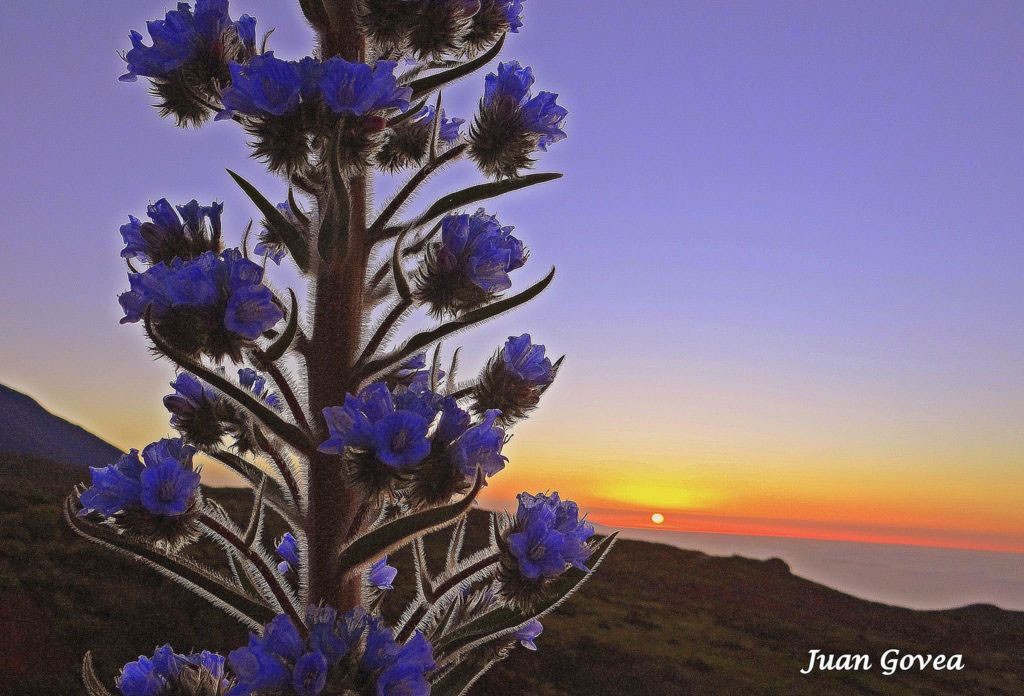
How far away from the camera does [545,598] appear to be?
3393 millimetres

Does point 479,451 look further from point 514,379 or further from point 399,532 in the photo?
point 514,379

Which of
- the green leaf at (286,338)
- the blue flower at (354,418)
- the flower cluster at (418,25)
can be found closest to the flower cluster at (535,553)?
the blue flower at (354,418)

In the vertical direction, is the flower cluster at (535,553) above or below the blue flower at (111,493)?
above

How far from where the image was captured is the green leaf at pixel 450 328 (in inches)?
136

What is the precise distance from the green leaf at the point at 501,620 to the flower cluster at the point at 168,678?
1.04 metres

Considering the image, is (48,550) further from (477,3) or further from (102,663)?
(477,3)

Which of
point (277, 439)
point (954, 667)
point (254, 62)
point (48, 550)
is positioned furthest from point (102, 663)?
point (954, 667)

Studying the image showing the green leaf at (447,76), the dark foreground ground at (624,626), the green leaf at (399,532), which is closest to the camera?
the green leaf at (399,532)

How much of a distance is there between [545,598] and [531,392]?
39.3 inches

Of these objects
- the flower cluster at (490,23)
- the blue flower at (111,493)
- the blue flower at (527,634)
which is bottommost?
the blue flower at (111,493)

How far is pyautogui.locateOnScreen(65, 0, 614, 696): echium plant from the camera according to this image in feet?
9.97

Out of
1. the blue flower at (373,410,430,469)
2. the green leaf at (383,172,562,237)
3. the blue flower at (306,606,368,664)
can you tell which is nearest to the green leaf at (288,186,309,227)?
the green leaf at (383,172,562,237)

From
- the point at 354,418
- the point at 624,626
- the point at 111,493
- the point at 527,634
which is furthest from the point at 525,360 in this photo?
the point at 624,626

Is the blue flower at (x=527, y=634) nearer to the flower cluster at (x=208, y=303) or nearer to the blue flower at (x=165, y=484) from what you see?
the blue flower at (x=165, y=484)
